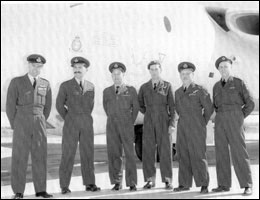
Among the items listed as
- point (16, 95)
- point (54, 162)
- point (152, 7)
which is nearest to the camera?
point (16, 95)

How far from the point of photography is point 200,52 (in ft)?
27.9

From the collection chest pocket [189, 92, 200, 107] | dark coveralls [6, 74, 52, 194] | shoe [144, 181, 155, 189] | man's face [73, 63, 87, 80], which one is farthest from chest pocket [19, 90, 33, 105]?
chest pocket [189, 92, 200, 107]

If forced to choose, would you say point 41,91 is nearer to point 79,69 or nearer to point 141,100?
point 79,69

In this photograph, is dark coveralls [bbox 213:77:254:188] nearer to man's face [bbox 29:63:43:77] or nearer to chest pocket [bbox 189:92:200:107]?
chest pocket [bbox 189:92:200:107]

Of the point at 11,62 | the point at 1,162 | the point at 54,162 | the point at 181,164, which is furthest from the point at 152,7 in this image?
the point at 1,162

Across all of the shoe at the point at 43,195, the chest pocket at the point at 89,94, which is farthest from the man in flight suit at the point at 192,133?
the shoe at the point at 43,195

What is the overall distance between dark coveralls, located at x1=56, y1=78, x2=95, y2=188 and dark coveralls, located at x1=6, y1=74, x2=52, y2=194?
36cm

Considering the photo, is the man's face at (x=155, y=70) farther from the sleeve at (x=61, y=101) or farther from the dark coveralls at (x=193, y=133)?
the sleeve at (x=61, y=101)

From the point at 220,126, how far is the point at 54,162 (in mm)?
5153

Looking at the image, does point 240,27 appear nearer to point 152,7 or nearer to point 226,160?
point 152,7

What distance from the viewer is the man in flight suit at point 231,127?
585cm

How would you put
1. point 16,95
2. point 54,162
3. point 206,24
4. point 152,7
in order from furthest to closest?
point 54,162 → point 206,24 → point 152,7 → point 16,95

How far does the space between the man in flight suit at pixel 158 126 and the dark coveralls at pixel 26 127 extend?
5.10ft

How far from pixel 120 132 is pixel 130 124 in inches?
7.5
